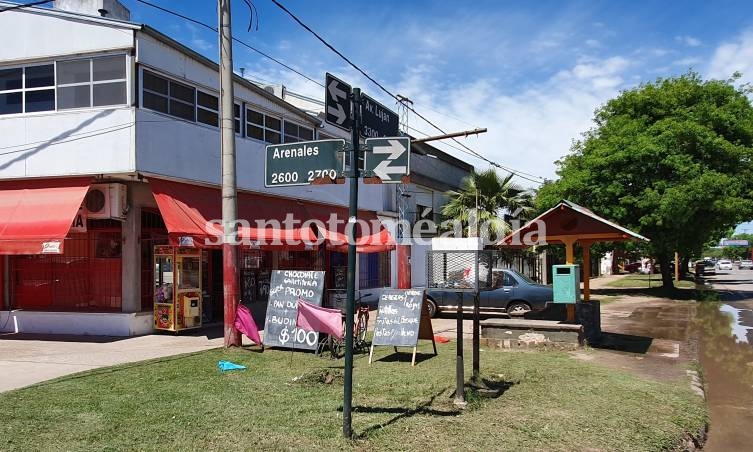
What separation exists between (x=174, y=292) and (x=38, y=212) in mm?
3173

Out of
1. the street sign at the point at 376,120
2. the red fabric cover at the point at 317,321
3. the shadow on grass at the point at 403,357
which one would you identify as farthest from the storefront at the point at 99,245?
the street sign at the point at 376,120

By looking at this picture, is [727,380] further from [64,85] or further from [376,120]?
[64,85]

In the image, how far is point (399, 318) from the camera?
394 inches

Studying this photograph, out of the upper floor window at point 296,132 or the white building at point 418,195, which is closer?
the upper floor window at point 296,132

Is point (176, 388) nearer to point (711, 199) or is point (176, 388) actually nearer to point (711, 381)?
point (711, 381)

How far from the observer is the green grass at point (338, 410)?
5406 mm

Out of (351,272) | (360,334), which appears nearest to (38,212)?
(360,334)

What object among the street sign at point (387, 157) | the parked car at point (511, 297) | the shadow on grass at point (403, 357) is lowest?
the shadow on grass at point (403, 357)

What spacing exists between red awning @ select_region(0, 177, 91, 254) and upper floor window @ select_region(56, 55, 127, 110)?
171cm

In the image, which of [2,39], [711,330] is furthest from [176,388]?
[711,330]

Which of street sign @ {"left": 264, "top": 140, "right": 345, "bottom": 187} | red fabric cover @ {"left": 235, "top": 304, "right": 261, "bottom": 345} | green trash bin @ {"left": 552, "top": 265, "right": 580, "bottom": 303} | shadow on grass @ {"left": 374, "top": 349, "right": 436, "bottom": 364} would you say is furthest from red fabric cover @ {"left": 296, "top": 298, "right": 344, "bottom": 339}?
green trash bin @ {"left": 552, "top": 265, "right": 580, "bottom": 303}

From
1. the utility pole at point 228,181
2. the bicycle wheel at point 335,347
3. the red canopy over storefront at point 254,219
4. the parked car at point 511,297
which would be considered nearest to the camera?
the bicycle wheel at point 335,347

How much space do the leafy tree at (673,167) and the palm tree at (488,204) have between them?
1.03 meters

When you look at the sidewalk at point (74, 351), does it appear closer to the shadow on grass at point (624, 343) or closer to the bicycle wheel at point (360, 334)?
the bicycle wheel at point (360, 334)
